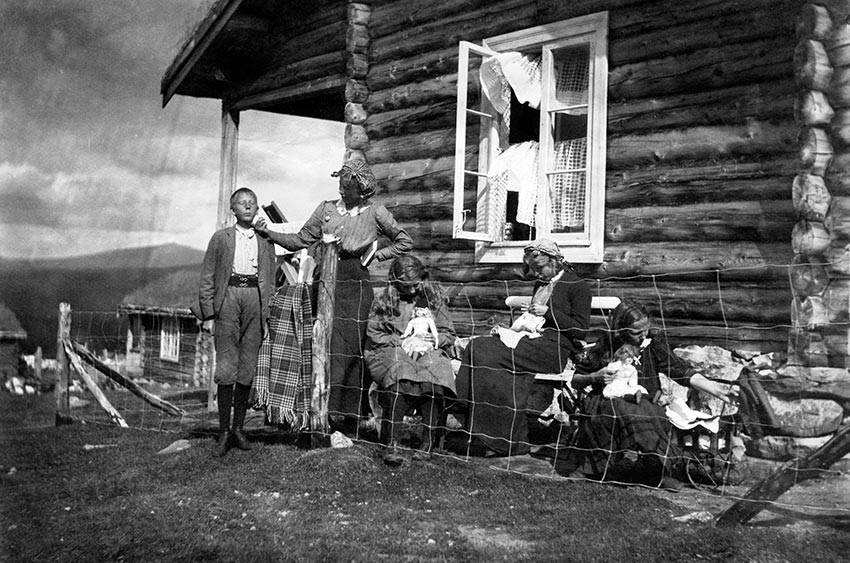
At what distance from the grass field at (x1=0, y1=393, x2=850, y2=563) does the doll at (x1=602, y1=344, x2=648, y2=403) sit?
0.59 meters

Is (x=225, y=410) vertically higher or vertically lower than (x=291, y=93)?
lower

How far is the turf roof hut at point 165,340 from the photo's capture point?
15102mm

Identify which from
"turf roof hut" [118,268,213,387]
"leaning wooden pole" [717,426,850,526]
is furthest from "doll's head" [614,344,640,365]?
"turf roof hut" [118,268,213,387]

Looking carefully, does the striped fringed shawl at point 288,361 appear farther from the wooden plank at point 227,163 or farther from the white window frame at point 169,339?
the white window frame at point 169,339

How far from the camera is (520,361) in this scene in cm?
587

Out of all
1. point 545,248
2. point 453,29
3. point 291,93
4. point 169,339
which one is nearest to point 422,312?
point 545,248

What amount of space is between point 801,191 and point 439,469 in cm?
282

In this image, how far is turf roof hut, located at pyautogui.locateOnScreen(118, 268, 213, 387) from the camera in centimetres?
1510

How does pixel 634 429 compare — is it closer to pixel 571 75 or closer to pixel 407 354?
pixel 407 354

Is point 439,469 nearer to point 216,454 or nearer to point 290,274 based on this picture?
point 216,454

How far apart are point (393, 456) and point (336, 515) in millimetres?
984

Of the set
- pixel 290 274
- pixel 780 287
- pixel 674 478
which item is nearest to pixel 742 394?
pixel 674 478

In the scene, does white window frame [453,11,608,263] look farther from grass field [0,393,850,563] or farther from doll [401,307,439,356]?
grass field [0,393,850,563]

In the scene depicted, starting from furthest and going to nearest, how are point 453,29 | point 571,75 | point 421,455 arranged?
point 453,29
point 571,75
point 421,455
